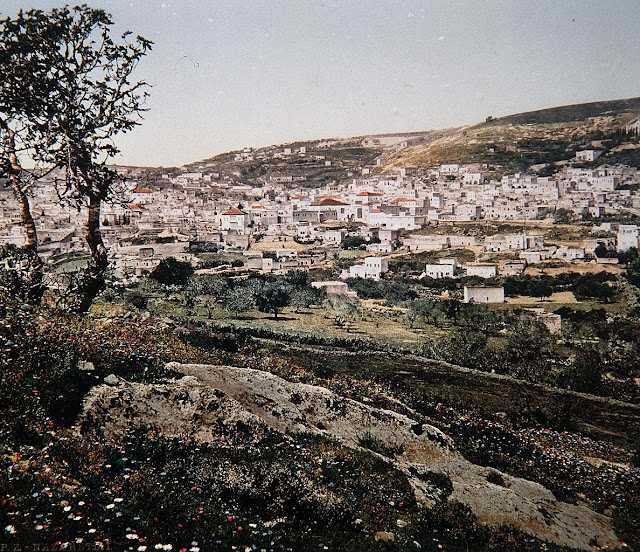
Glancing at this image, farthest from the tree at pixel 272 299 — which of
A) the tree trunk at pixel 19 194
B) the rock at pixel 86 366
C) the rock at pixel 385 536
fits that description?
the rock at pixel 385 536

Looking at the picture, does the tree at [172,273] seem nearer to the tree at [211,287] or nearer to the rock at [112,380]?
the tree at [211,287]

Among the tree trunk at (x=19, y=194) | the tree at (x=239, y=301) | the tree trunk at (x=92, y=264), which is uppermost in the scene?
the tree trunk at (x=19, y=194)

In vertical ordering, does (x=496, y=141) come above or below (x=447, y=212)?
above

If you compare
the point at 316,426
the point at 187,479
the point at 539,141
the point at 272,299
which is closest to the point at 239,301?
the point at 272,299

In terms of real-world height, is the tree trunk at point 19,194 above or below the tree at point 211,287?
above

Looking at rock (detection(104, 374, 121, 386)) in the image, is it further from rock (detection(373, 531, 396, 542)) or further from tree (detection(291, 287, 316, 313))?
tree (detection(291, 287, 316, 313))

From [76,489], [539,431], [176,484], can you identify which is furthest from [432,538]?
[539,431]

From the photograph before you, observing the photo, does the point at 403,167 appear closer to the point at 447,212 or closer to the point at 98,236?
the point at 447,212

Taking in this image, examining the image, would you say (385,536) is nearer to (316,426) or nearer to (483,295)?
(316,426)
